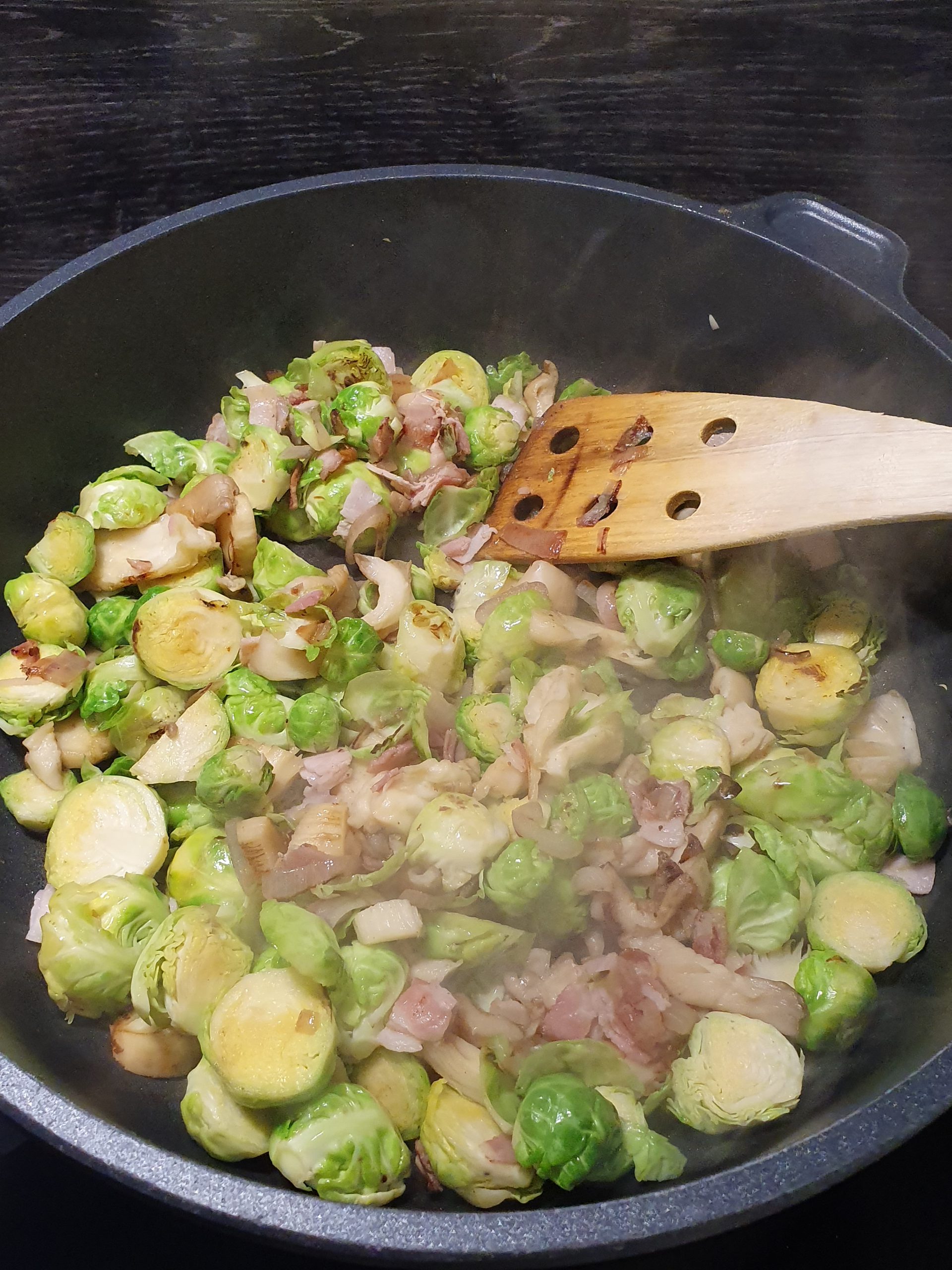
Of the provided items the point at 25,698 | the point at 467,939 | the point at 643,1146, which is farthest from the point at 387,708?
the point at 643,1146

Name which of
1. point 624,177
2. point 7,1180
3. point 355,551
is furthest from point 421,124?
point 7,1180

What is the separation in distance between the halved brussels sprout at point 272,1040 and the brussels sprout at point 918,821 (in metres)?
1.52

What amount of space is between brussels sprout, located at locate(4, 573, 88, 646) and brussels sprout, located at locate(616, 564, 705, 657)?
1.67m

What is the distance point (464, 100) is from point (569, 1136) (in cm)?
344

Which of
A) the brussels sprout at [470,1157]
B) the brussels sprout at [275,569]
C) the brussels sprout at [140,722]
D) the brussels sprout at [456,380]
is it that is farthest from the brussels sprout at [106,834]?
the brussels sprout at [456,380]

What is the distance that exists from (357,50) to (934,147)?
7.43 feet

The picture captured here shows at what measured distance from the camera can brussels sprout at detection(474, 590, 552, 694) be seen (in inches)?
103

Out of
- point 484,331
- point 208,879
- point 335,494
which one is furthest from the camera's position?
point 484,331

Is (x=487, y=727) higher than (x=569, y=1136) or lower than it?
higher

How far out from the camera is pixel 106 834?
2334 mm

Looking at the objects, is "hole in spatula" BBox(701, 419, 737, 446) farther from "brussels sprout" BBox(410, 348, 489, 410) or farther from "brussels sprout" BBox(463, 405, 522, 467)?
"brussels sprout" BBox(410, 348, 489, 410)

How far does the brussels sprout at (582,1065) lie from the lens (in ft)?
6.43

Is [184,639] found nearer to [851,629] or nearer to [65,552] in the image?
[65,552]

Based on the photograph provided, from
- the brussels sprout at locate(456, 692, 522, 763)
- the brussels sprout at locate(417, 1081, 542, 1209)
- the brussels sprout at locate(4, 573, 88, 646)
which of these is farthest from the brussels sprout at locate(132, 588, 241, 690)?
the brussels sprout at locate(417, 1081, 542, 1209)
